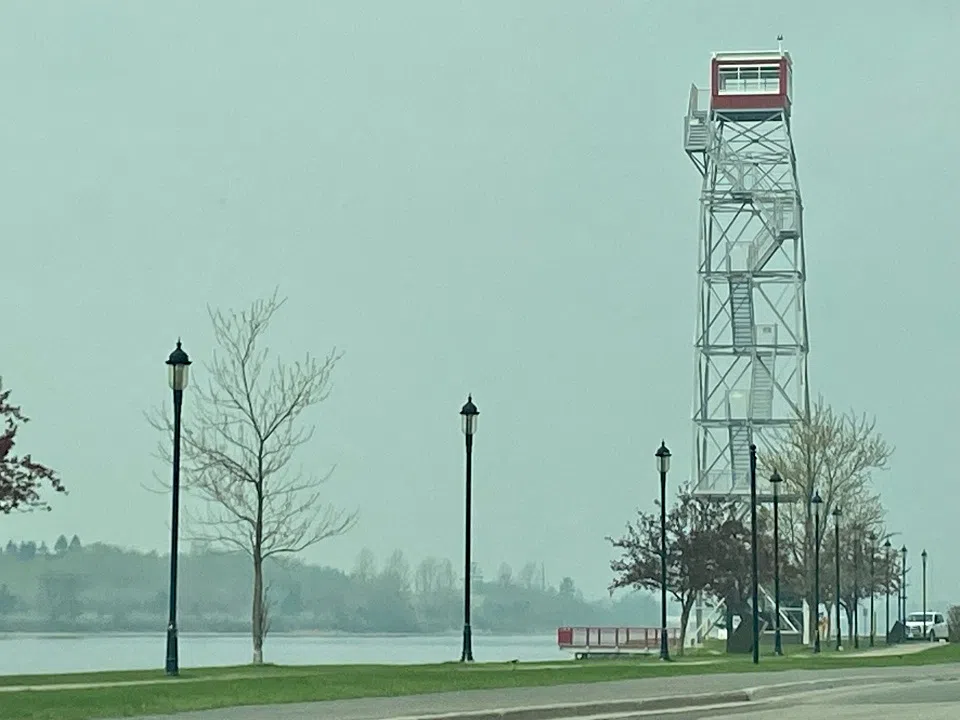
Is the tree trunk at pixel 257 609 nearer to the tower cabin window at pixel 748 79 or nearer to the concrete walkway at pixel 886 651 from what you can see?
the concrete walkway at pixel 886 651

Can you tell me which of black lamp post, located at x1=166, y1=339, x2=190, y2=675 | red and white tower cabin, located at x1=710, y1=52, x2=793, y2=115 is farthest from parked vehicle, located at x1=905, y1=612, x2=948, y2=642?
black lamp post, located at x1=166, y1=339, x2=190, y2=675

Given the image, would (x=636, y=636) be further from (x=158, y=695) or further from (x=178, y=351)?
(x=158, y=695)

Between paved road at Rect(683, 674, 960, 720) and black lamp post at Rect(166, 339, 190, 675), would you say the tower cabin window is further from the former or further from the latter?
black lamp post at Rect(166, 339, 190, 675)

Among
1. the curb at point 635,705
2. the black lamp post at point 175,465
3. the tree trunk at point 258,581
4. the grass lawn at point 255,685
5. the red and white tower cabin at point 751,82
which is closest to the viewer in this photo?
the curb at point 635,705

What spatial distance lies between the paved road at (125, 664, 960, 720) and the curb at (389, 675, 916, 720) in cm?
39

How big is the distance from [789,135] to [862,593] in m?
32.2

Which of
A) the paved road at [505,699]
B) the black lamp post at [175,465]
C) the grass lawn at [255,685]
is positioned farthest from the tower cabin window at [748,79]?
the black lamp post at [175,465]

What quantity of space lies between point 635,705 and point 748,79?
6441cm

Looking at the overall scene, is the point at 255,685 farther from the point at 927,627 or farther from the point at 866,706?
the point at 927,627

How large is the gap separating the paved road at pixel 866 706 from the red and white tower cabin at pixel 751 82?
53242mm

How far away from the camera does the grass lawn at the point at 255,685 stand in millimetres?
24938

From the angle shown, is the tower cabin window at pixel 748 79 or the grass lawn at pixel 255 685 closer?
the grass lawn at pixel 255 685

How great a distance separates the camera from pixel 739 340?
278 ft

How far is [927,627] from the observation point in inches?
4624
